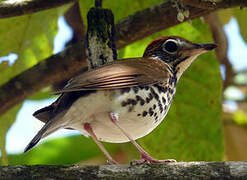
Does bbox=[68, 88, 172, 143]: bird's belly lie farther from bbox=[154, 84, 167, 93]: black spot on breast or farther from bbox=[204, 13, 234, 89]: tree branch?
bbox=[204, 13, 234, 89]: tree branch

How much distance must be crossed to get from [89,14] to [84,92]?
33.9 inches

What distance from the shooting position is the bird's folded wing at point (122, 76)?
3659 millimetres

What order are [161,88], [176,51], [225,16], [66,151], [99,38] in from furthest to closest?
[66,151] < [225,16] < [176,51] < [99,38] < [161,88]

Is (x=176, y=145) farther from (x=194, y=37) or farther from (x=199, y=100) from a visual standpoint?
(x=194, y=37)

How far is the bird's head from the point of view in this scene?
4.48 metres

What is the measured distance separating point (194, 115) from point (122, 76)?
4.83 feet

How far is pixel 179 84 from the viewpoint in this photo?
518cm

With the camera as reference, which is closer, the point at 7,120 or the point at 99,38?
the point at 99,38

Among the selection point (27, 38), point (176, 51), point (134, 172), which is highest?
point (27, 38)

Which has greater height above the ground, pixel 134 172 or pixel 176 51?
pixel 176 51

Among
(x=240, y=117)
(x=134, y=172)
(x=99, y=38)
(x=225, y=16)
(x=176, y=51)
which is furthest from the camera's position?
(x=240, y=117)

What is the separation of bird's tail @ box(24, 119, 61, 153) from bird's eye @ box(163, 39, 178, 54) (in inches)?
53.3

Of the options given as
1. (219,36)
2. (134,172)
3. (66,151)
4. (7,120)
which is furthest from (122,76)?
(66,151)

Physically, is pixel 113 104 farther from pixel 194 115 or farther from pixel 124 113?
pixel 194 115
